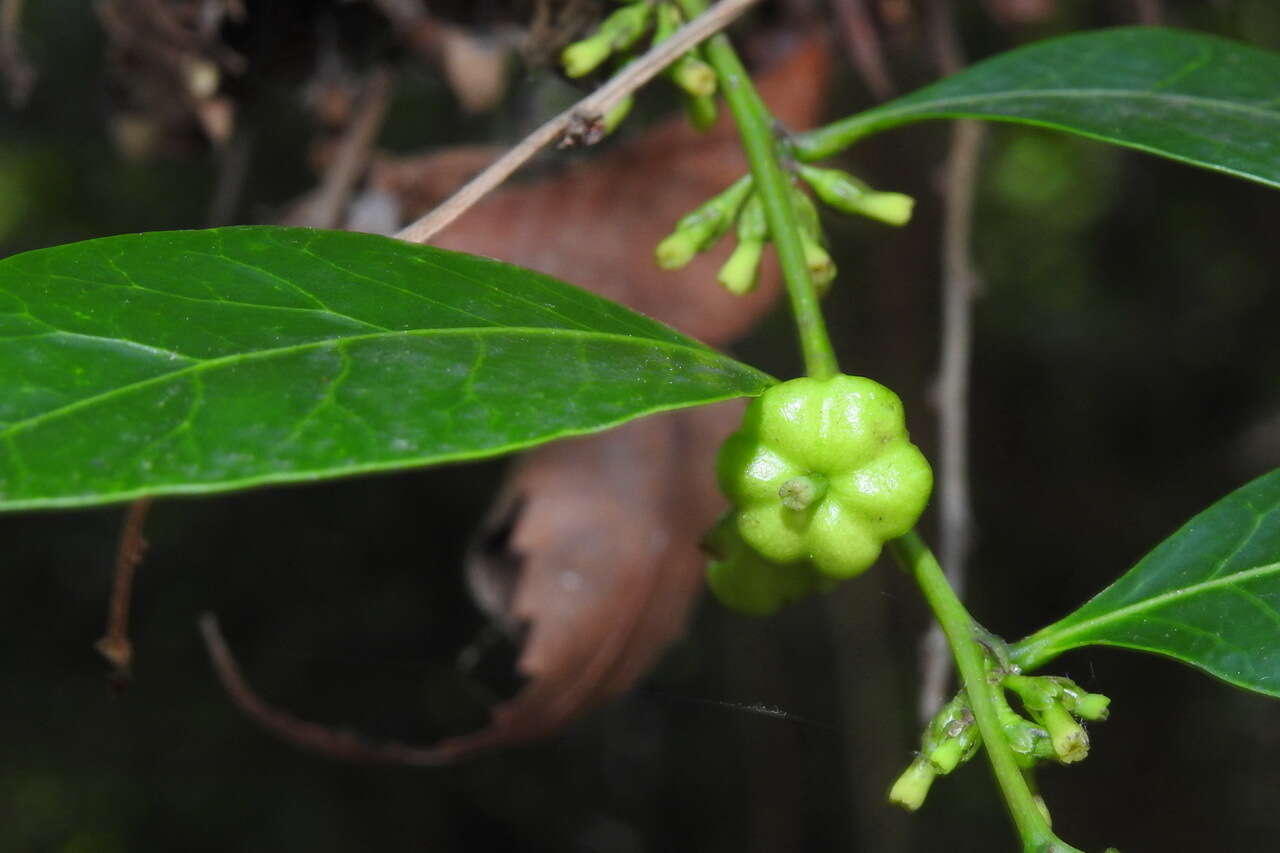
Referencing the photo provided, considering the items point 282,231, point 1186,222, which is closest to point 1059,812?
point 1186,222

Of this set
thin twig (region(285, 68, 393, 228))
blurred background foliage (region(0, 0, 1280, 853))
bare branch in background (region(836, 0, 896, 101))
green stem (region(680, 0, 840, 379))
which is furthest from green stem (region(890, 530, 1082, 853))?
blurred background foliage (region(0, 0, 1280, 853))

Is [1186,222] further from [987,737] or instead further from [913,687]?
[987,737]

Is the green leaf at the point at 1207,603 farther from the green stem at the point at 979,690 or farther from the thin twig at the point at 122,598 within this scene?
the thin twig at the point at 122,598

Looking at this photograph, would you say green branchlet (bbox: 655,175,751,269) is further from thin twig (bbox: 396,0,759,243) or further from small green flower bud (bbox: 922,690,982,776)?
small green flower bud (bbox: 922,690,982,776)

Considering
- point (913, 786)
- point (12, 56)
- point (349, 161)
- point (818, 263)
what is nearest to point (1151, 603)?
point (913, 786)

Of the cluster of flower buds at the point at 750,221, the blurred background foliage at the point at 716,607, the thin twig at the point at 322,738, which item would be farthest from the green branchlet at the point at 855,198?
the blurred background foliage at the point at 716,607
